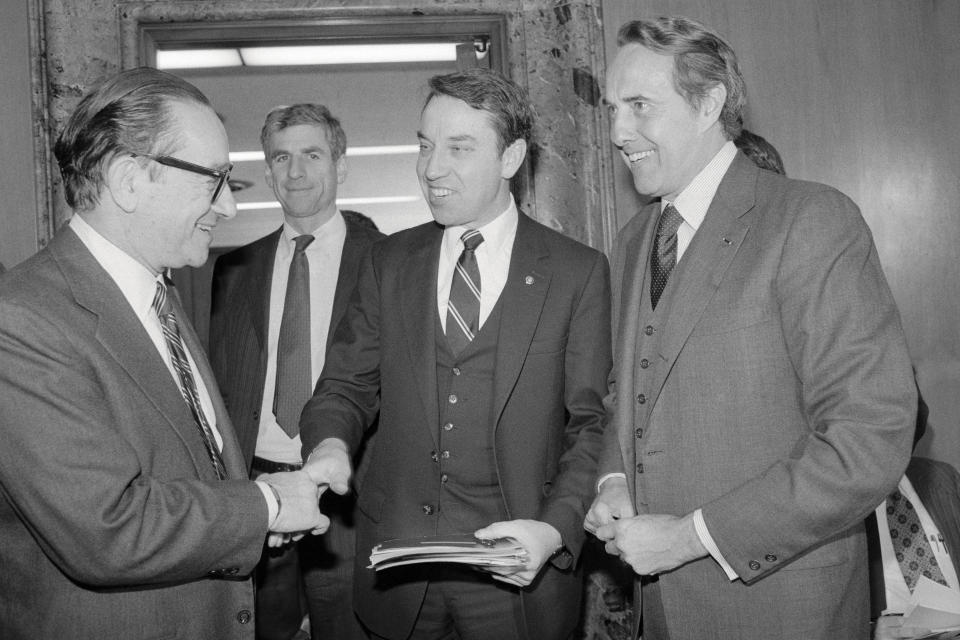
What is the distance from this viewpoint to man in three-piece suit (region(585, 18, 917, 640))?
1.70 m

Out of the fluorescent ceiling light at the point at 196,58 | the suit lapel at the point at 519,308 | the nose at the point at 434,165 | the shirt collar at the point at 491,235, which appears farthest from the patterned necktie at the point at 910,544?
the fluorescent ceiling light at the point at 196,58

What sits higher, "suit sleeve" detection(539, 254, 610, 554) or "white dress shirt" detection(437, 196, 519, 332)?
"white dress shirt" detection(437, 196, 519, 332)

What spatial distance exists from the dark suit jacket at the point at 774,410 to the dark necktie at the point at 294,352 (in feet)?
4.75

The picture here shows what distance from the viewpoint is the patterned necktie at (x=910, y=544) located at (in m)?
2.78

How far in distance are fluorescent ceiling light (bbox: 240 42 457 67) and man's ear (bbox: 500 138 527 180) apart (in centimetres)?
144

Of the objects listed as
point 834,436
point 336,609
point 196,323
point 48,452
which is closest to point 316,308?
point 196,323

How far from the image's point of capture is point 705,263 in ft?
6.32

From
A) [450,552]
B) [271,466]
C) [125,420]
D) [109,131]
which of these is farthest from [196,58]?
[450,552]

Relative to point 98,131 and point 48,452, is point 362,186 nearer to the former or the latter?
point 98,131

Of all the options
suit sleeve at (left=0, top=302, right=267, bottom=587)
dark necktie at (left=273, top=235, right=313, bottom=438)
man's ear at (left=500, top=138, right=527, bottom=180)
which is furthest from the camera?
dark necktie at (left=273, top=235, right=313, bottom=438)

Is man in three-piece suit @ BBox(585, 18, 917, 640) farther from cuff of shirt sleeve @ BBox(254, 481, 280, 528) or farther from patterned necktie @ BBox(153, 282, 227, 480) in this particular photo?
patterned necktie @ BBox(153, 282, 227, 480)

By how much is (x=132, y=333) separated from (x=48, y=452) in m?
0.29

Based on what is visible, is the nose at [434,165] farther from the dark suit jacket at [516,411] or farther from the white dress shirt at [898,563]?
the white dress shirt at [898,563]

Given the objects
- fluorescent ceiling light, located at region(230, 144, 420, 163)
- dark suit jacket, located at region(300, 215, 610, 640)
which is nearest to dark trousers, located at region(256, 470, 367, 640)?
dark suit jacket, located at region(300, 215, 610, 640)
